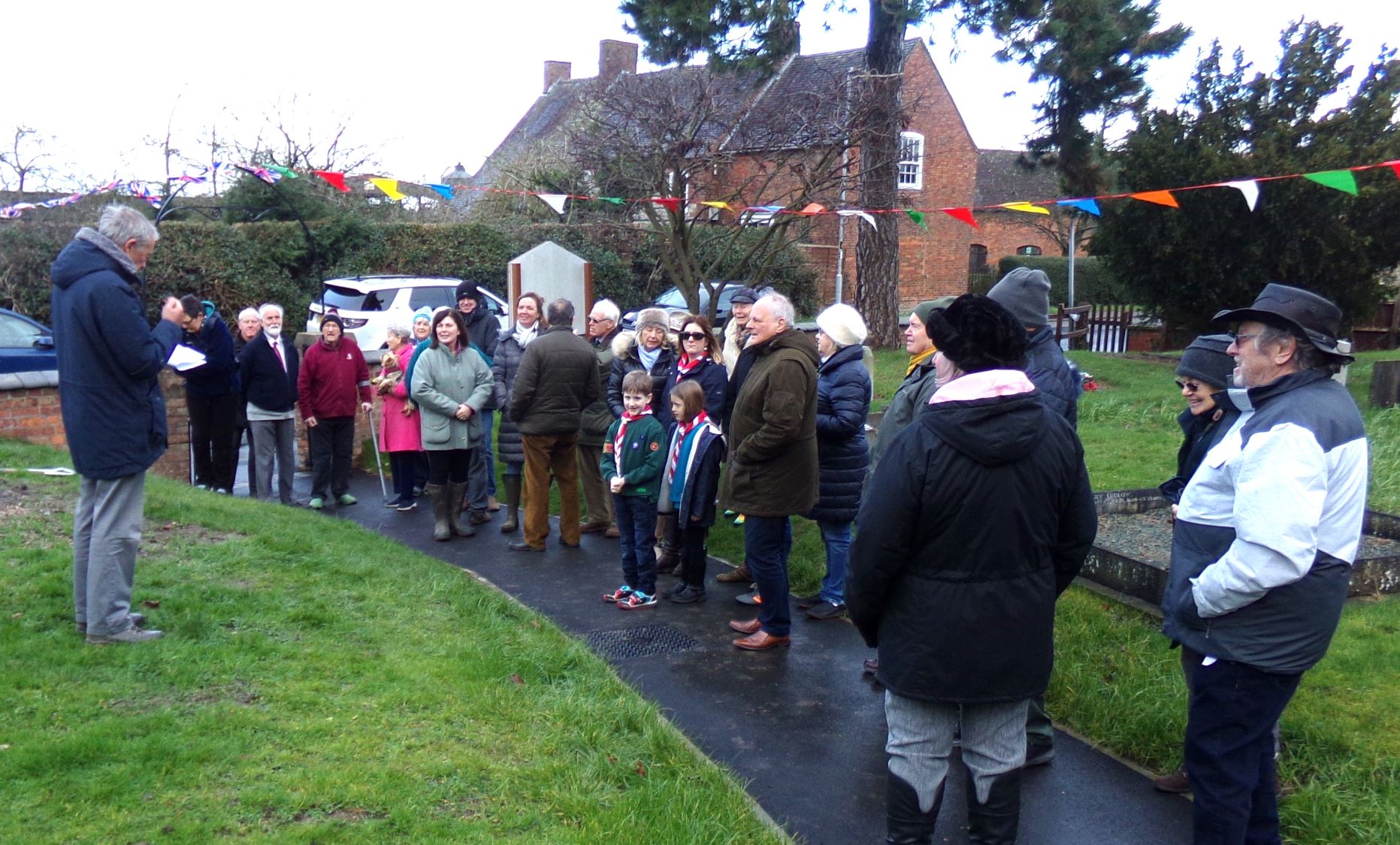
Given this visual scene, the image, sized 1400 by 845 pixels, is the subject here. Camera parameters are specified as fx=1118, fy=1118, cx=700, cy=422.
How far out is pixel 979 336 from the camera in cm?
328

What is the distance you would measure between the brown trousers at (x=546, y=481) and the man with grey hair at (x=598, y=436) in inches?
7.2

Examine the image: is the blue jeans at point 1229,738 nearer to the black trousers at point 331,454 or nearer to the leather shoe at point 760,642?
the leather shoe at point 760,642

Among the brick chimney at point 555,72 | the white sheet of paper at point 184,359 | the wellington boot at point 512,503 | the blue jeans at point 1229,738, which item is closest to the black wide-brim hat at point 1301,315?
the blue jeans at point 1229,738

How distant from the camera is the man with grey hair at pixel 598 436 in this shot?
827 centimetres

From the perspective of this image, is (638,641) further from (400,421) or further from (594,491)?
(400,421)

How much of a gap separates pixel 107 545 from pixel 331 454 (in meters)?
4.75

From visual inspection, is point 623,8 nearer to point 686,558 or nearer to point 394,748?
point 686,558

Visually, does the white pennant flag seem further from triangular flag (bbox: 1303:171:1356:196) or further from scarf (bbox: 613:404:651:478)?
scarf (bbox: 613:404:651:478)

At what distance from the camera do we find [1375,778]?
4.18 m

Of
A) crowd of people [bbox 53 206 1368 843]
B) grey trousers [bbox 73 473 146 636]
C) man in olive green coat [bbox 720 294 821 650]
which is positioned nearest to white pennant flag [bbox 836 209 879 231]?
crowd of people [bbox 53 206 1368 843]

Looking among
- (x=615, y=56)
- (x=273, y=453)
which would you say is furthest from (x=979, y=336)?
(x=615, y=56)

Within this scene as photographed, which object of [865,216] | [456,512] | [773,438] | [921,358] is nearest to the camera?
[921,358]

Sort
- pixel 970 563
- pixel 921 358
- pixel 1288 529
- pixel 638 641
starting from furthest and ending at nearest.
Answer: pixel 638 641, pixel 921 358, pixel 970 563, pixel 1288 529

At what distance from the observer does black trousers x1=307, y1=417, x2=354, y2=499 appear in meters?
9.45
